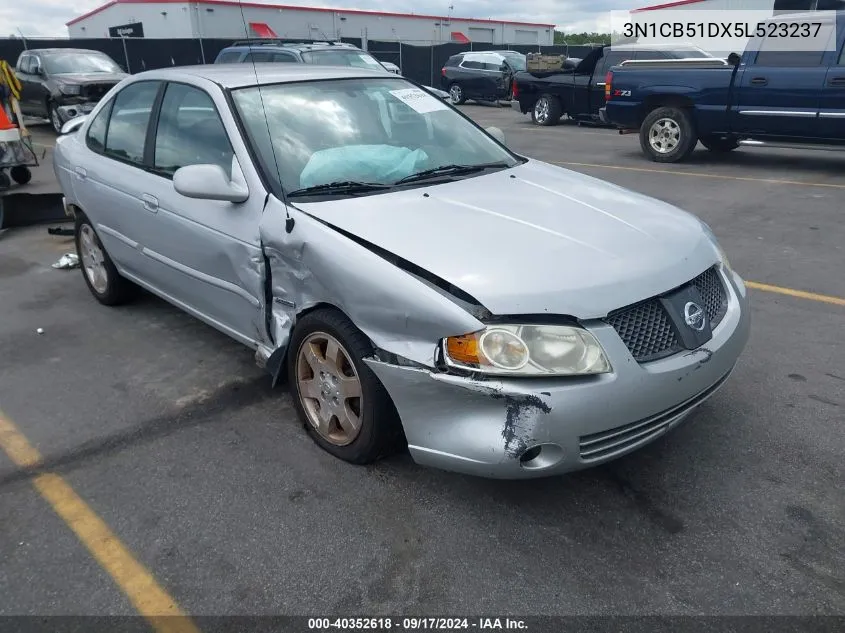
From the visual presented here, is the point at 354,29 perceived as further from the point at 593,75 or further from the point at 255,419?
the point at 255,419

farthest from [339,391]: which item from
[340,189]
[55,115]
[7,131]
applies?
[55,115]

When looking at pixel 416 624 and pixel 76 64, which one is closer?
pixel 416 624

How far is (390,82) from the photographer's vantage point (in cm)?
403

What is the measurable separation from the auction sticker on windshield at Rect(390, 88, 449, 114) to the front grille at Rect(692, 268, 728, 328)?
183 cm

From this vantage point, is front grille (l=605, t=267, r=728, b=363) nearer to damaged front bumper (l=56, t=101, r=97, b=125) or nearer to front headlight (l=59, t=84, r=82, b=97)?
damaged front bumper (l=56, t=101, r=97, b=125)

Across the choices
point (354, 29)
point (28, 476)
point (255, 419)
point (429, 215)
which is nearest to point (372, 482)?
point (255, 419)

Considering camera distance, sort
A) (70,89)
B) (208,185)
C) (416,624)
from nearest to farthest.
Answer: (416,624) → (208,185) → (70,89)

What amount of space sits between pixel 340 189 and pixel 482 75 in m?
20.1

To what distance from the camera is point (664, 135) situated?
10.5 metres

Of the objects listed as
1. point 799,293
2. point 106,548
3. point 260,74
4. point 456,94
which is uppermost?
point 260,74

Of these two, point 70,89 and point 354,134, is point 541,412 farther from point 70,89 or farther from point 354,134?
point 70,89

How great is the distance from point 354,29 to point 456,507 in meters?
37.9

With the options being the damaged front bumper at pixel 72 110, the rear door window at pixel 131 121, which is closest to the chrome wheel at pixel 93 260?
the rear door window at pixel 131 121

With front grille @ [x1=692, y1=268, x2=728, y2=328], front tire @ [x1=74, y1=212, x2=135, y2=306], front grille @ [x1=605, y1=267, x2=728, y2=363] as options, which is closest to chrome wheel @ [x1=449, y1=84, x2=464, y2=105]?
front tire @ [x1=74, y1=212, x2=135, y2=306]
